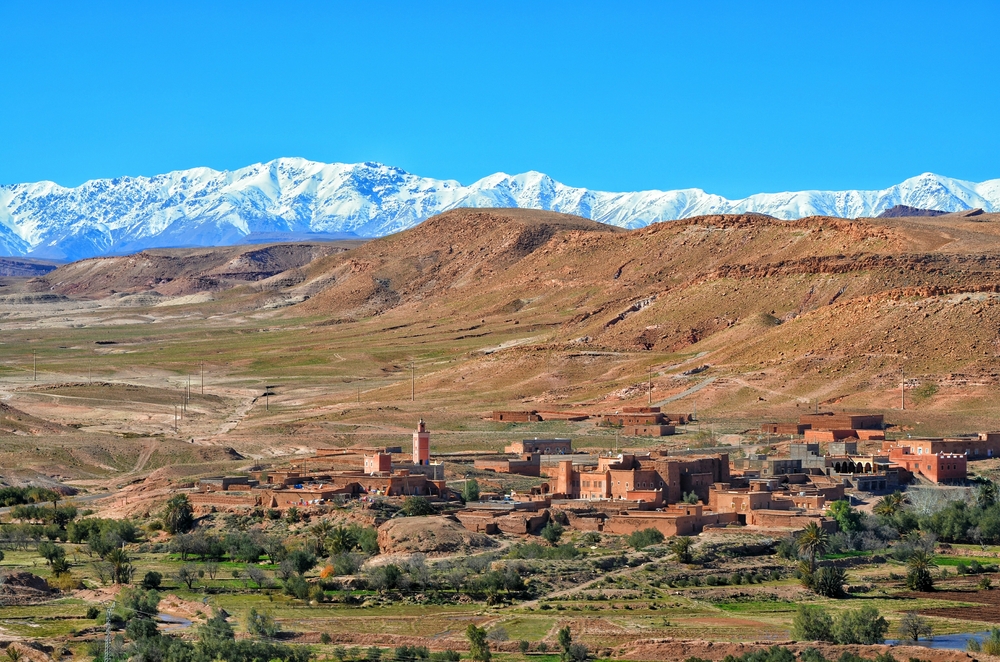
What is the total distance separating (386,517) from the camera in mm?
74438

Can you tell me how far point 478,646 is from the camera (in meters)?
53.0

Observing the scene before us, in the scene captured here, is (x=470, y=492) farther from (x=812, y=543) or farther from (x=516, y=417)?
(x=516, y=417)

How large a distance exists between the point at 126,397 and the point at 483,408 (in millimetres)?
26571

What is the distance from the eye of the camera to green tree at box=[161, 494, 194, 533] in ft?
249

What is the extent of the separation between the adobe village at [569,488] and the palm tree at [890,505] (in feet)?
0.71

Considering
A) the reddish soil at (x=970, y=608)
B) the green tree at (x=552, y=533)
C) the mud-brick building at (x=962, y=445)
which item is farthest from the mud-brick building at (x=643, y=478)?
the reddish soil at (x=970, y=608)

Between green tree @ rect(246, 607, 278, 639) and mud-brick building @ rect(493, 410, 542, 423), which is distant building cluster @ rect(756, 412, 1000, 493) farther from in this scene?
green tree @ rect(246, 607, 278, 639)

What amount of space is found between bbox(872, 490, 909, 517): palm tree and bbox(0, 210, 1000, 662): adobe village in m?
0.22

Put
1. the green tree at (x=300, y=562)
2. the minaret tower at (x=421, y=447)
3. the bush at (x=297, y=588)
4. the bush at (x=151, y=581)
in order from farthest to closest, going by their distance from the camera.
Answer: the minaret tower at (x=421, y=447), the green tree at (x=300, y=562), the bush at (x=151, y=581), the bush at (x=297, y=588)

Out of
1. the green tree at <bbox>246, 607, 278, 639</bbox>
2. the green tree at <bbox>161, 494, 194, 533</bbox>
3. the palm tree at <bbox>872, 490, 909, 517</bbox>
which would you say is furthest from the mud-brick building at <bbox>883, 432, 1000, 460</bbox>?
the green tree at <bbox>246, 607, 278, 639</bbox>

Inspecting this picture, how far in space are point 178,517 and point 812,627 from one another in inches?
1172

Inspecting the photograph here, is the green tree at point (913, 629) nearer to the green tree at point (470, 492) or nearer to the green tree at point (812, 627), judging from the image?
the green tree at point (812, 627)

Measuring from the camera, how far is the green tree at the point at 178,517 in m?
76.0

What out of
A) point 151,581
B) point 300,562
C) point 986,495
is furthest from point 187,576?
point 986,495
